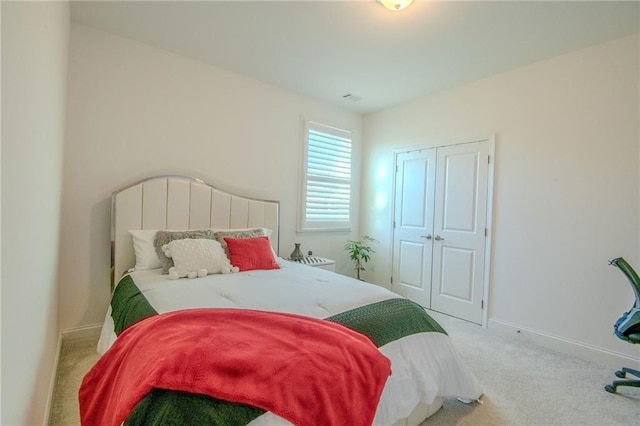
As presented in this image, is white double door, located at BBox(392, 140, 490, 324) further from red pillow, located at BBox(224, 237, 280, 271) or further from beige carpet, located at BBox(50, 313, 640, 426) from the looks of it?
red pillow, located at BBox(224, 237, 280, 271)

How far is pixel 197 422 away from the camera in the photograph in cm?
94

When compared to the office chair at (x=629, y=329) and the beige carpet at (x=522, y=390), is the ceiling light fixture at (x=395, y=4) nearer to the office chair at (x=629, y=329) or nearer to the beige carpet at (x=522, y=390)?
the office chair at (x=629, y=329)

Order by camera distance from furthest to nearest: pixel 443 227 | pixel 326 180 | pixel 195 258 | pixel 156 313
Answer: pixel 326 180 → pixel 443 227 → pixel 195 258 → pixel 156 313

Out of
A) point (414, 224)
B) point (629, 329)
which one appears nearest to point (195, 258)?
point (414, 224)

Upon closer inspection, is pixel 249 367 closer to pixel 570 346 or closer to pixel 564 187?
pixel 570 346

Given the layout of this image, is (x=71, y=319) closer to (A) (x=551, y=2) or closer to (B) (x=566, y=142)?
(A) (x=551, y=2)

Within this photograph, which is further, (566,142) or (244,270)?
(566,142)

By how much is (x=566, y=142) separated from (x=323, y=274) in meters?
2.55

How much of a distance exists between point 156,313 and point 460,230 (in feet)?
10.5

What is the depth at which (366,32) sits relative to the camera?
258cm

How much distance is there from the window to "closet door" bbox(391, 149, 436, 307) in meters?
0.76

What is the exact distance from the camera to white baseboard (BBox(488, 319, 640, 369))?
2488mm

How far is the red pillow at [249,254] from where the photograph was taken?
262 centimetres

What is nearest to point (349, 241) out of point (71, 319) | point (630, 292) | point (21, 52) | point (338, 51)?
point (338, 51)
